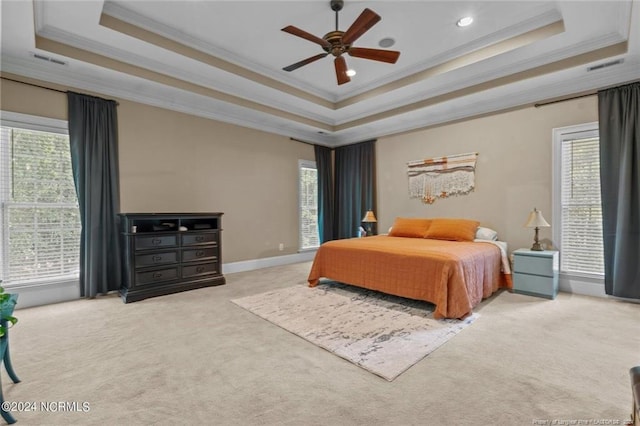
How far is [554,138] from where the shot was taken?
13.0 ft

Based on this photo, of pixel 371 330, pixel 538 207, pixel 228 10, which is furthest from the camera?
pixel 538 207

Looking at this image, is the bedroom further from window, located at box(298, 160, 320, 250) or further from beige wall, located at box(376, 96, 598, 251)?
window, located at box(298, 160, 320, 250)

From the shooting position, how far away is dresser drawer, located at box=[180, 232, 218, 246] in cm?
412

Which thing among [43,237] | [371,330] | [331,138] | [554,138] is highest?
[331,138]

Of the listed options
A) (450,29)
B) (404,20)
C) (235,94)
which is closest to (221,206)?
(235,94)

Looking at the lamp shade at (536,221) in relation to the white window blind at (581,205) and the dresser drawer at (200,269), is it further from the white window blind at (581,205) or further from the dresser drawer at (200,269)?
the dresser drawer at (200,269)

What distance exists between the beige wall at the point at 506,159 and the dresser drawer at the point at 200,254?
3.48 m

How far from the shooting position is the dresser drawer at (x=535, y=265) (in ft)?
11.7

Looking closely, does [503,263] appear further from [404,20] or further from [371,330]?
[404,20]

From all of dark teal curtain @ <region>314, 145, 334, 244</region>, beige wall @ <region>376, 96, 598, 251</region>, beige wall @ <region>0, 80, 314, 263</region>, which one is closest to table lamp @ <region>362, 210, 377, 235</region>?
beige wall @ <region>376, 96, 598, 251</region>

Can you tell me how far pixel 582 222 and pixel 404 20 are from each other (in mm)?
3334

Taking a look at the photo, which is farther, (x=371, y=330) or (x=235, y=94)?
(x=235, y=94)

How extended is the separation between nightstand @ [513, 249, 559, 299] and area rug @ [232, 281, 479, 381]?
4.09ft

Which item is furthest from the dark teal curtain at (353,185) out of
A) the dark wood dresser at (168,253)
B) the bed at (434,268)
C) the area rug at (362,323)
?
the dark wood dresser at (168,253)
